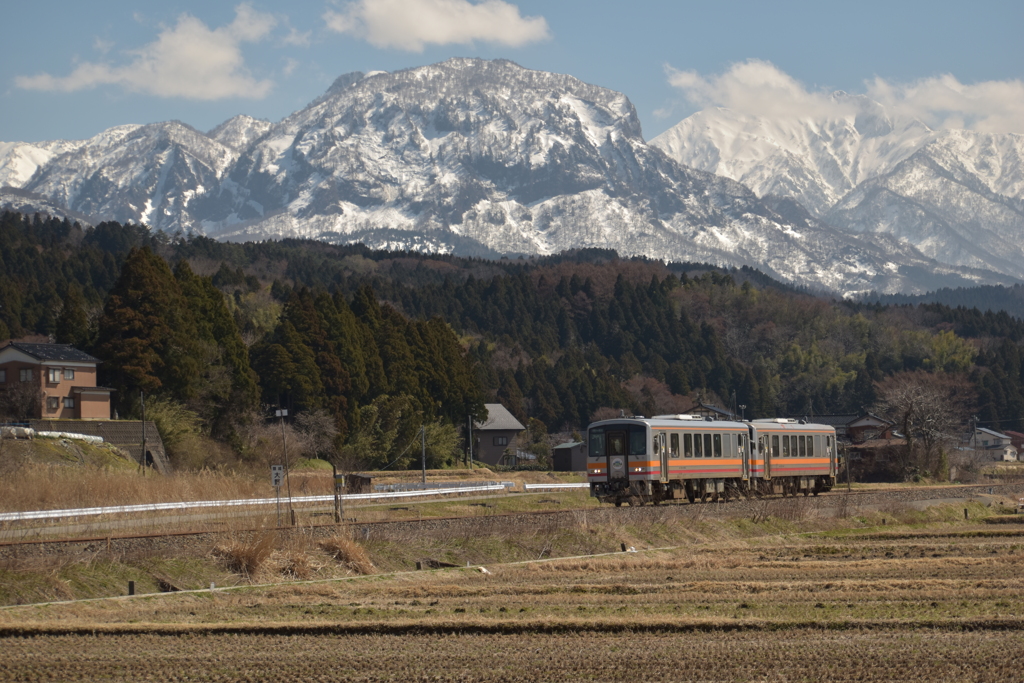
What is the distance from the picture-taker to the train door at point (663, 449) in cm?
3328

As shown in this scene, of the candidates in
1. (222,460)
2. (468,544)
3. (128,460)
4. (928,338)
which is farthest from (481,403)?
(928,338)

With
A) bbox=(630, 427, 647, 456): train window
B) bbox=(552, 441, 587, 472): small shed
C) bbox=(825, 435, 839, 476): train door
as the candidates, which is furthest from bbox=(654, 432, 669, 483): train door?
bbox=(552, 441, 587, 472): small shed

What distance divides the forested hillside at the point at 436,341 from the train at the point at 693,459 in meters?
26.5

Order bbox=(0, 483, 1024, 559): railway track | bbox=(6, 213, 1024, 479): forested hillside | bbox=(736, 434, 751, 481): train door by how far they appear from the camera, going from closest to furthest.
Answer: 1. bbox=(0, 483, 1024, 559): railway track
2. bbox=(736, 434, 751, 481): train door
3. bbox=(6, 213, 1024, 479): forested hillside

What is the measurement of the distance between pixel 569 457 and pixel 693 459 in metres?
55.0

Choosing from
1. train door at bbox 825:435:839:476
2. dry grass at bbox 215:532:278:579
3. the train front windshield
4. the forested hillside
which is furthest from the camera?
the forested hillside

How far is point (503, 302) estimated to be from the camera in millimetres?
151875

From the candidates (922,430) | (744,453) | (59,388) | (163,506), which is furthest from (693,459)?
(922,430)

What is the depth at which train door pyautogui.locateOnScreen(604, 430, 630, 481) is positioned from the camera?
33375 mm

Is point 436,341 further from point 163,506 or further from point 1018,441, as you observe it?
point 1018,441

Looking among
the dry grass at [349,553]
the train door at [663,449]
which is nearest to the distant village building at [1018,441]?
the train door at [663,449]

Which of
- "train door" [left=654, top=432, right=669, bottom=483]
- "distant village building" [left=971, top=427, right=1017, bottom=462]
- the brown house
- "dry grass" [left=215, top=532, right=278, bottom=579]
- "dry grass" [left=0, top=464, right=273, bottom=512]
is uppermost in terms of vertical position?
the brown house

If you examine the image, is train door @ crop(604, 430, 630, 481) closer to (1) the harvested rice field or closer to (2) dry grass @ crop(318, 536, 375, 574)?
(1) the harvested rice field

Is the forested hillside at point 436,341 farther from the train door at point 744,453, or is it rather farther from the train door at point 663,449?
the train door at point 663,449
